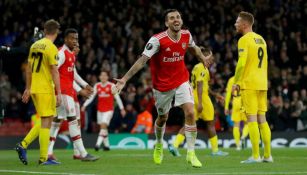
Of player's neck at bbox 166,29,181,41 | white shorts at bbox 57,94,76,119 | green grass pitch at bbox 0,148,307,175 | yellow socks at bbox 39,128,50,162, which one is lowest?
green grass pitch at bbox 0,148,307,175

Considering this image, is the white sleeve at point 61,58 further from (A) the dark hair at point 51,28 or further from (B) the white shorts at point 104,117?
(B) the white shorts at point 104,117

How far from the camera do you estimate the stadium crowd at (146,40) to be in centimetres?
2666

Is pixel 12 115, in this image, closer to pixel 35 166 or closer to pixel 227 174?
pixel 35 166

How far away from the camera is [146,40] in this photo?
99.5 feet

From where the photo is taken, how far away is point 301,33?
3061 cm

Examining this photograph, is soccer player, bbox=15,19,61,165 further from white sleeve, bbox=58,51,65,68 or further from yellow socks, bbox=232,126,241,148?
yellow socks, bbox=232,126,241,148

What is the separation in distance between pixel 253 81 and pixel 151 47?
2183 millimetres

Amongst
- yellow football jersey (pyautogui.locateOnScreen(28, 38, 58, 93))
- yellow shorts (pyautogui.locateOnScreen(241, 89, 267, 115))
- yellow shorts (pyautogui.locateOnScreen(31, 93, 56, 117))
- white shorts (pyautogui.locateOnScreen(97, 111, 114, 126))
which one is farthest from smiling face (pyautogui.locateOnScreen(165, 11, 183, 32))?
white shorts (pyautogui.locateOnScreen(97, 111, 114, 126))

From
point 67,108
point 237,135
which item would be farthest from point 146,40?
point 67,108

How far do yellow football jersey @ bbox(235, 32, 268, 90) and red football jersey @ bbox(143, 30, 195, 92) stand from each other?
3.67 ft

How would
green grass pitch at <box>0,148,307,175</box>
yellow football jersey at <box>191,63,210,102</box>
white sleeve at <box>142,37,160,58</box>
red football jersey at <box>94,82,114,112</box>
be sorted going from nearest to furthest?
green grass pitch at <box>0,148,307,175</box> → white sleeve at <box>142,37,160,58</box> → yellow football jersey at <box>191,63,210,102</box> → red football jersey at <box>94,82,114,112</box>

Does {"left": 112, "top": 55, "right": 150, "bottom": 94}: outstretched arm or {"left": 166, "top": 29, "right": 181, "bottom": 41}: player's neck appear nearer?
{"left": 112, "top": 55, "right": 150, "bottom": 94}: outstretched arm

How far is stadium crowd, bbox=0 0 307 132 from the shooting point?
26656 millimetres

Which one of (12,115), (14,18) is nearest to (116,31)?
(14,18)
